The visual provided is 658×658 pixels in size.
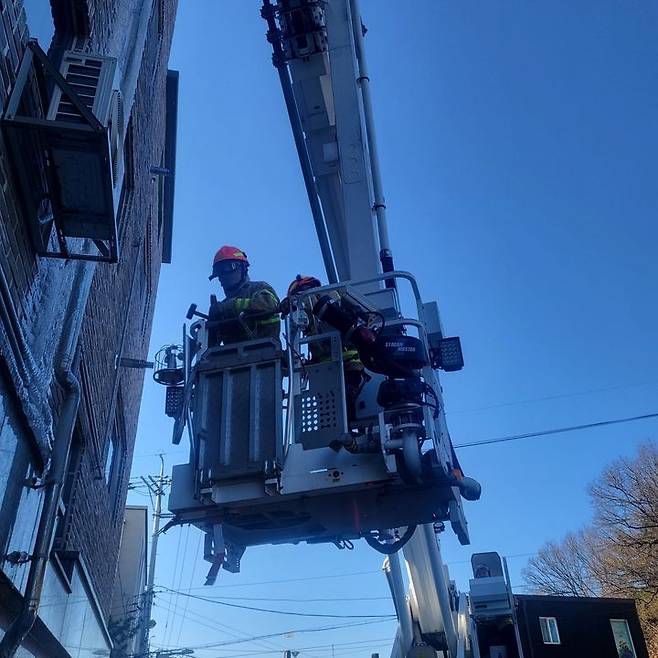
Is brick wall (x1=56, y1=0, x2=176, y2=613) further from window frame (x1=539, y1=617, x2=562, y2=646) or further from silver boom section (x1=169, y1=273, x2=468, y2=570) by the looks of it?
window frame (x1=539, y1=617, x2=562, y2=646)

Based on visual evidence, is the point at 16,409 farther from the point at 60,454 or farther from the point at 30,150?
the point at 30,150

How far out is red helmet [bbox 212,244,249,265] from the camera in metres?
5.91

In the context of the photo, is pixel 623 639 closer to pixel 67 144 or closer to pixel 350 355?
pixel 350 355

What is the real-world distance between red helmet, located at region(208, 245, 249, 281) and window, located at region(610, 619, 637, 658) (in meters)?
10.2

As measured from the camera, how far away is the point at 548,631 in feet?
38.4

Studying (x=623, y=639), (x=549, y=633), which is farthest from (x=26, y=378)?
(x=623, y=639)

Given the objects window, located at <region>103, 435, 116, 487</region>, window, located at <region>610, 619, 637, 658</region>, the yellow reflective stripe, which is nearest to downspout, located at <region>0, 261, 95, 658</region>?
the yellow reflective stripe

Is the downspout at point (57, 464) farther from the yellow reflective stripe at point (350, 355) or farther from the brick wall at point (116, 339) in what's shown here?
the yellow reflective stripe at point (350, 355)

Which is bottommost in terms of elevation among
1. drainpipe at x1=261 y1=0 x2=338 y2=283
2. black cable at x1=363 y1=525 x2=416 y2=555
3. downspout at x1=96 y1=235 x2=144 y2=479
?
black cable at x1=363 y1=525 x2=416 y2=555

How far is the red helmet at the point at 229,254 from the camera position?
19.4 ft

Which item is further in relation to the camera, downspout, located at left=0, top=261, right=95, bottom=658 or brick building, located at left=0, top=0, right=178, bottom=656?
downspout, located at left=0, top=261, right=95, bottom=658

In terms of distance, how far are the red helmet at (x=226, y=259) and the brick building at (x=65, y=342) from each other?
946mm

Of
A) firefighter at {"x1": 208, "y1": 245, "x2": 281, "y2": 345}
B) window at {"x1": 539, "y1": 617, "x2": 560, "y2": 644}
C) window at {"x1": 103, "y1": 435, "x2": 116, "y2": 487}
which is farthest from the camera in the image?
window at {"x1": 539, "y1": 617, "x2": 560, "y2": 644}

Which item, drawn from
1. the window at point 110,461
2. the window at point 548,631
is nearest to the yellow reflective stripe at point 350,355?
the window at point 110,461
